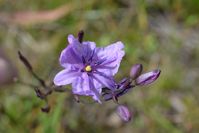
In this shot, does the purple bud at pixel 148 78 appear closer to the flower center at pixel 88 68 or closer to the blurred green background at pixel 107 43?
the flower center at pixel 88 68

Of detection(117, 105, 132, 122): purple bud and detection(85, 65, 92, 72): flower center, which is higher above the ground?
detection(85, 65, 92, 72): flower center

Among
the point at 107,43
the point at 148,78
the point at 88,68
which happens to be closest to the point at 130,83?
the point at 148,78

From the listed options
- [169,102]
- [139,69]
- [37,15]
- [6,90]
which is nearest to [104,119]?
[169,102]

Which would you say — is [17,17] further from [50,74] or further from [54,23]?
[50,74]

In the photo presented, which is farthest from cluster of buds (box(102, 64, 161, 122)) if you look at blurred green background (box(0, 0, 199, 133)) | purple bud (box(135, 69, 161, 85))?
blurred green background (box(0, 0, 199, 133))

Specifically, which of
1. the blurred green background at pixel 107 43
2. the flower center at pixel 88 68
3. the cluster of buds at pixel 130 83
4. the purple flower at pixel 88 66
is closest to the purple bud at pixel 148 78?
the cluster of buds at pixel 130 83

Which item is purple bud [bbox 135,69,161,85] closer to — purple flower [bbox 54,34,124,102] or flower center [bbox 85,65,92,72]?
purple flower [bbox 54,34,124,102]
